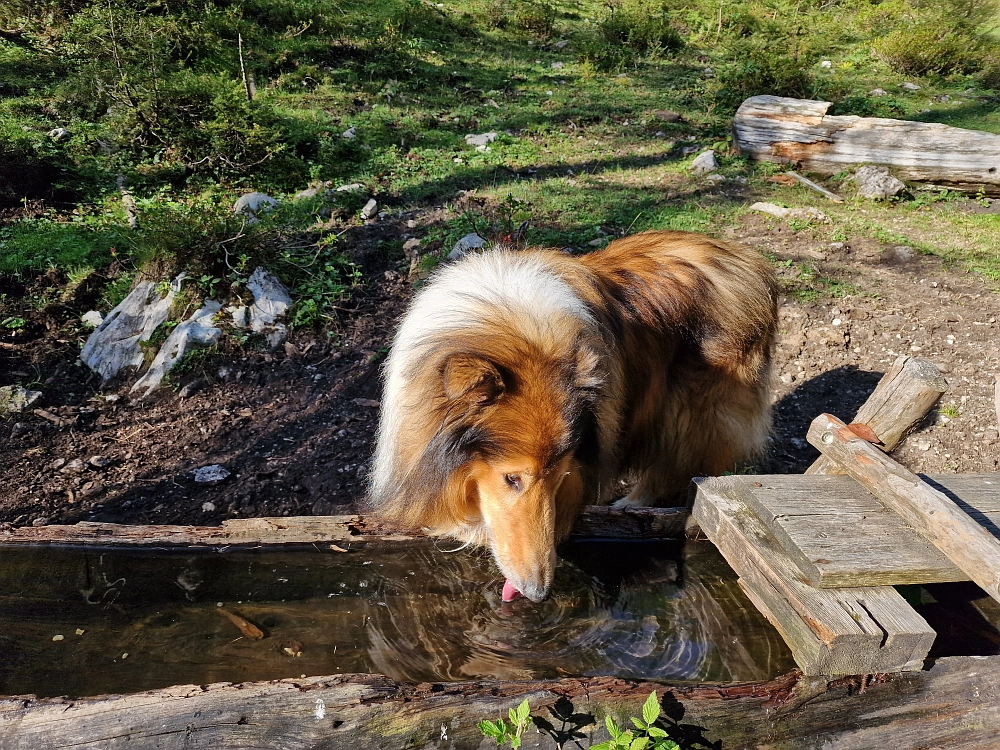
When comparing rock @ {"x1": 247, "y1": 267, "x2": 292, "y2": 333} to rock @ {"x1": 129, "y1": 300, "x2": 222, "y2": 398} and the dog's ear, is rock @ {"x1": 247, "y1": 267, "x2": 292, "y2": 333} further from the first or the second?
the dog's ear

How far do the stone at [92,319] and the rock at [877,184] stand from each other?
802 cm

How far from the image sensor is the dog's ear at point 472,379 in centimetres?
249

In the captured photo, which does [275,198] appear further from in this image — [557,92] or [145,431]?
[557,92]

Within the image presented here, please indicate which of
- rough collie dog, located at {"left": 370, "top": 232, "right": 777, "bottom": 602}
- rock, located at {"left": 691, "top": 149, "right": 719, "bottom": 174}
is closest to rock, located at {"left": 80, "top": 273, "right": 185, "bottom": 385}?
rough collie dog, located at {"left": 370, "top": 232, "right": 777, "bottom": 602}

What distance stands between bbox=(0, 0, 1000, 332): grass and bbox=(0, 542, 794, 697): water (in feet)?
9.63

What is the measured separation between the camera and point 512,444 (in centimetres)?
259

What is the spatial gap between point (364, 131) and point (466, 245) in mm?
3958

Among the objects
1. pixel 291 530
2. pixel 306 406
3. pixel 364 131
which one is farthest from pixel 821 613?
pixel 364 131

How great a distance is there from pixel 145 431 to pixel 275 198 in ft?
11.9

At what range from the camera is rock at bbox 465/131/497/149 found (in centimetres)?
933

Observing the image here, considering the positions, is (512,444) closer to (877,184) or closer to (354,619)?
(354,619)

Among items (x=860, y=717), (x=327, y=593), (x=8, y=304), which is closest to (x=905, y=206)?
(x=860, y=717)

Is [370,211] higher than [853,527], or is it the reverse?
[370,211]

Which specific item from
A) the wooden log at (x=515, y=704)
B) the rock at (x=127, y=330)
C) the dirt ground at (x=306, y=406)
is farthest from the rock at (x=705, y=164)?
the wooden log at (x=515, y=704)
